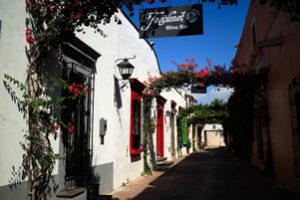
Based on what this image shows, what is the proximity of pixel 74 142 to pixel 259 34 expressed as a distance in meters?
7.47

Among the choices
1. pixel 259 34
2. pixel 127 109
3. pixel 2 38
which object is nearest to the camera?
pixel 2 38

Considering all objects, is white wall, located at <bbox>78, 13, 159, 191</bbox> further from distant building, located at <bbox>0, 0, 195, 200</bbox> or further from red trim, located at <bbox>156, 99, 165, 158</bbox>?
red trim, located at <bbox>156, 99, 165, 158</bbox>

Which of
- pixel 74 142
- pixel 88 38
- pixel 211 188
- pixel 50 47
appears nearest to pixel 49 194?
pixel 74 142

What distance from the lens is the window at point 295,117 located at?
646cm

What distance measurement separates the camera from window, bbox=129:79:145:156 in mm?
9234

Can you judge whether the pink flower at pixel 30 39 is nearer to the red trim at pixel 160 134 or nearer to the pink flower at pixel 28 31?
the pink flower at pixel 28 31

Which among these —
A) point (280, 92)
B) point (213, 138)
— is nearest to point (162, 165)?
point (280, 92)

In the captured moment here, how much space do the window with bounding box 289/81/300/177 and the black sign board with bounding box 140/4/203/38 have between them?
2589 millimetres

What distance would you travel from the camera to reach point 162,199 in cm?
639

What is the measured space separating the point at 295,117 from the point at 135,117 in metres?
4.91

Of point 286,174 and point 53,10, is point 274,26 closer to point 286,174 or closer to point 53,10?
point 286,174

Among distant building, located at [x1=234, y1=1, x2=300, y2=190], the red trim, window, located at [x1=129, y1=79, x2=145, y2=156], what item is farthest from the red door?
distant building, located at [x1=234, y1=1, x2=300, y2=190]

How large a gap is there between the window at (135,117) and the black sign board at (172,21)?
3264 mm

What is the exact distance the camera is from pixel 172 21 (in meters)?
5.68
